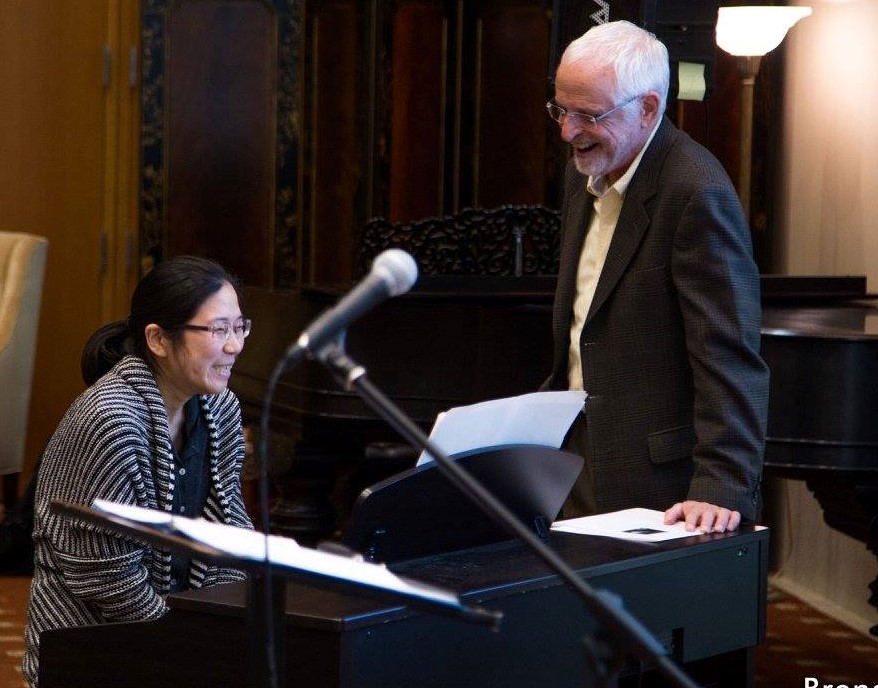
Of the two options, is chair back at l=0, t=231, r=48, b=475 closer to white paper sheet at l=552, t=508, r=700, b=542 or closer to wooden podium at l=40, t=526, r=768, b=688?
white paper sheet at l=552, t=508, r=700, b=542

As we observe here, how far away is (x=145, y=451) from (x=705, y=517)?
34.1 inches

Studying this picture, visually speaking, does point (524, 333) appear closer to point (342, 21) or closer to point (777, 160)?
point (777, 160)

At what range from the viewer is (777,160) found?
5730 mm

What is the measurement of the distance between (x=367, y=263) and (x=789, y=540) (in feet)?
6.31

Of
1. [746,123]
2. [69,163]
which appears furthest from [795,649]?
[69,163]

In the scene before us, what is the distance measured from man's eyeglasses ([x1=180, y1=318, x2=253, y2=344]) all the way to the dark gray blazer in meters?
0.59

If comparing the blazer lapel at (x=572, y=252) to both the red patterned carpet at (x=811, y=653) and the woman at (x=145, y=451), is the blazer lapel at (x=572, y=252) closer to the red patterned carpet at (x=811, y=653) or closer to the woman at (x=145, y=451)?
the woman at (x=145, y=451)

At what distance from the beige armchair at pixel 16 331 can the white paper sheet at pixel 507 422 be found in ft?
11.6

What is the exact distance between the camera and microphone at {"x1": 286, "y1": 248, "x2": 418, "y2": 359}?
4.26 feet

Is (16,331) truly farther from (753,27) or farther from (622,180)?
(622,180)

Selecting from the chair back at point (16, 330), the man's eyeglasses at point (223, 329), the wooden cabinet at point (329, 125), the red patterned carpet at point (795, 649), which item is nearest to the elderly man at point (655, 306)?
the man's eyeglasses at point (223, 329)

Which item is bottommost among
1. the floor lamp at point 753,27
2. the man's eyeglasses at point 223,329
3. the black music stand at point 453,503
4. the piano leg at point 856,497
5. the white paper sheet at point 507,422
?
the piano leg at point 856,497

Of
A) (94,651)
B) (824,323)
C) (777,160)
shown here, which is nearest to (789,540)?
(777,160)

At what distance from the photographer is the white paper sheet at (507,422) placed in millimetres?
1945
